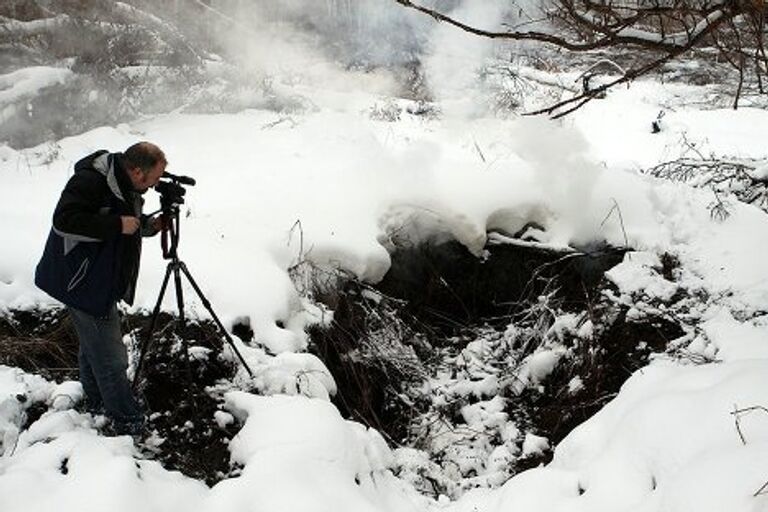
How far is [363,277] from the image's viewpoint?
4.98 meters

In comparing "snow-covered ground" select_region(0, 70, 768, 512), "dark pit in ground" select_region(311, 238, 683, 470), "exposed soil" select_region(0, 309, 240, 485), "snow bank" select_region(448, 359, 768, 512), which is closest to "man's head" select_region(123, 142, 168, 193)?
"exposed soil" select_region(0, 309, 240, 485)

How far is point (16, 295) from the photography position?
4164 millimetres

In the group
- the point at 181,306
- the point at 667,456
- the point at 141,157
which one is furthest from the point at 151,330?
the point at 667,456

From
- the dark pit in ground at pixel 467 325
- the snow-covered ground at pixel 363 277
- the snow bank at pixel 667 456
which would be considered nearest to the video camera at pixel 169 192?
the snow-covered ground at pixel 363 277

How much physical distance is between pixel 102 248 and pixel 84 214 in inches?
8.2

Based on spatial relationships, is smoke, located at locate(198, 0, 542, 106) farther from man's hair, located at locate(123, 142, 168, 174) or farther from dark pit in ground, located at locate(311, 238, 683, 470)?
man's hair, located at locate(123, 142, 168, 174)

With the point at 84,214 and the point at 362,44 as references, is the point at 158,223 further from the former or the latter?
the point at 362,44

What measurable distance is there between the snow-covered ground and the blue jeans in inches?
6.1

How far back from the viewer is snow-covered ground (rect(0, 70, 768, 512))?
2766 millimetres

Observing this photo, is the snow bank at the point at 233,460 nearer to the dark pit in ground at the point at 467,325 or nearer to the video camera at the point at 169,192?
the dark pit in ground at the point at 467,325

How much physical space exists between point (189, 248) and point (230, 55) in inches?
233

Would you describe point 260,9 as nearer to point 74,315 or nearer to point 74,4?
point 74,4

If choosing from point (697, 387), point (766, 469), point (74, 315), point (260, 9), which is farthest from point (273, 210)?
point (260, 9)

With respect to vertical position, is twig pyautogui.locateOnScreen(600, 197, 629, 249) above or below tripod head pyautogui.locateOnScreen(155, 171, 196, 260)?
below
